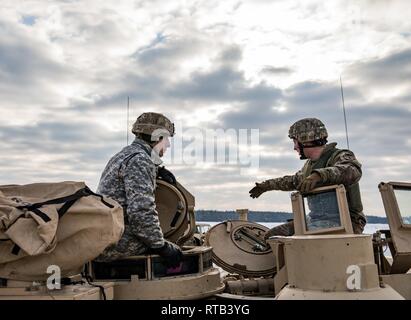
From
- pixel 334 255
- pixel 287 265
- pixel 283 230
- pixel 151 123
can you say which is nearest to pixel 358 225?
pixel 283 230

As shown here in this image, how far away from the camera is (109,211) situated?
3.73m

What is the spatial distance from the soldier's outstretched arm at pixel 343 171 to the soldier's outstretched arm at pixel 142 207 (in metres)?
1.81

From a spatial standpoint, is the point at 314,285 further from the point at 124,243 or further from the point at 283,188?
the point at 283,188

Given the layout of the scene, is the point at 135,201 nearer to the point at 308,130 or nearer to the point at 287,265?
the point at 287,265

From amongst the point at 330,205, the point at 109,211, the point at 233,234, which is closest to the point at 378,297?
the point at 330,205

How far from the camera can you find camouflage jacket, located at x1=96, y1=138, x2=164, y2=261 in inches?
173

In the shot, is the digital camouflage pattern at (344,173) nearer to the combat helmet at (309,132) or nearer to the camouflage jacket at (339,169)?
the camouflage jacket at (339,169)

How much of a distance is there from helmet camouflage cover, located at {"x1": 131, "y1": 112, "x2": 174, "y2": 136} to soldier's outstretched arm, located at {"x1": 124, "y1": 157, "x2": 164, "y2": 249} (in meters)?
0.65

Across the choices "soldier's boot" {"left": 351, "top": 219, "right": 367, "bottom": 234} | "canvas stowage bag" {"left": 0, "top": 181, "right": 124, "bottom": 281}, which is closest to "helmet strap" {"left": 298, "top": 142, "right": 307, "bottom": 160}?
"soldier's boot" {"left": 351, "top": 219, "right": 367, "bottom": 234}

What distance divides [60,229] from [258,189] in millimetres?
3769

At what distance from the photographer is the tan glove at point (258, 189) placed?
6949 mm

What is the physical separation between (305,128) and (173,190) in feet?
6.12

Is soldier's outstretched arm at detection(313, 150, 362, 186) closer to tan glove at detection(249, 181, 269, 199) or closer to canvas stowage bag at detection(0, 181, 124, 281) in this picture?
tan glove at detection(249, 181, 269, 199)

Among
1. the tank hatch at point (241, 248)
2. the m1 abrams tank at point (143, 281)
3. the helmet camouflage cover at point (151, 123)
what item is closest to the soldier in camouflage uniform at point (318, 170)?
the tank hatch at point (241, 248)
